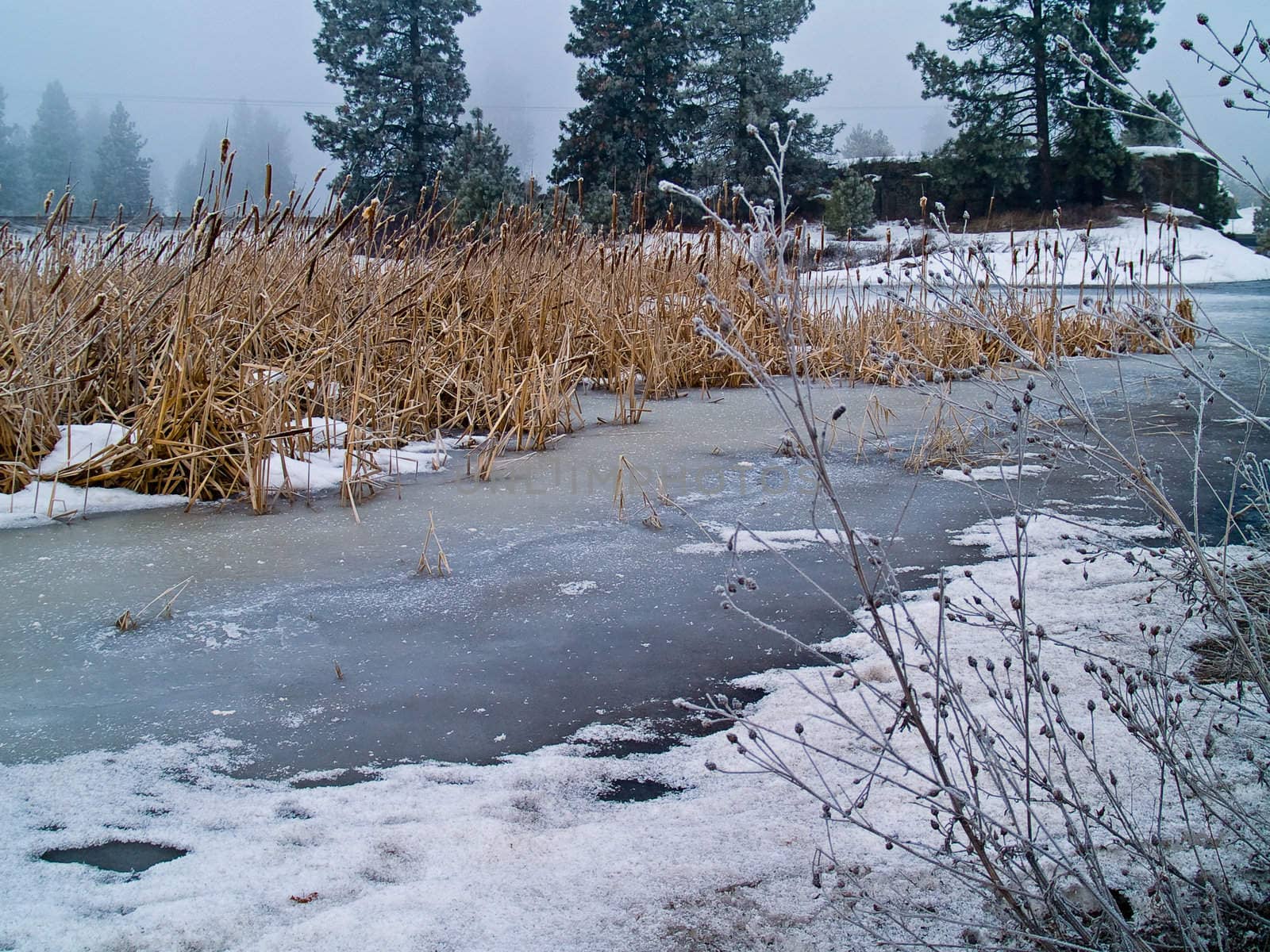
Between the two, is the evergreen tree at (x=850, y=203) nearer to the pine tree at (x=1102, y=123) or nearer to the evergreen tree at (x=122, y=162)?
the pine tree at (x=1102, y=123)

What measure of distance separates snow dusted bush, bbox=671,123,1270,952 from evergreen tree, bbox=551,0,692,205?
20558 mm

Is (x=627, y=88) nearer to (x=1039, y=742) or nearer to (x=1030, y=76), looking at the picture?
(x=1030, y=76)

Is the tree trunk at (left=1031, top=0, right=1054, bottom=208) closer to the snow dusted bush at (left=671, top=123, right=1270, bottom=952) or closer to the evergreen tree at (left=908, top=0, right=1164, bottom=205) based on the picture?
the evergreen tree at (left=908, top=0, right=1164, bottom=205)

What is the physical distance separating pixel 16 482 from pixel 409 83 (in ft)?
68.1

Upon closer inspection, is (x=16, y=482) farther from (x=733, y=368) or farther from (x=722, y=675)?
(x=733, y=368)

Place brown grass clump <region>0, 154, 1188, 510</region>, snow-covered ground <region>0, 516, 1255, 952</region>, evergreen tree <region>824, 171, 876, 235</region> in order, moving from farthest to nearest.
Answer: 1. evergreen tree <region>824, 171, 876, 235</region>
2. brown grass clump <region>0, 154, 1188, 510</region>
3. snow-covered ground <region>0, 516, 1255, 952</region>

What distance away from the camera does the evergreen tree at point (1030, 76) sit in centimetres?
1970

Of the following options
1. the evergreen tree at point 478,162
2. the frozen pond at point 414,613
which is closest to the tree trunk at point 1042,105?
the evergreen tree at point 478,162

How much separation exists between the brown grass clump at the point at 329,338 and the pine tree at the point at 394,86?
16585 mm

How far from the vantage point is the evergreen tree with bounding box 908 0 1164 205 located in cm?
1970

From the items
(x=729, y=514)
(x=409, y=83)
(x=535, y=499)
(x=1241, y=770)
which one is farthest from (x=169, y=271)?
(x=409, y=83)

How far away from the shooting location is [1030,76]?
20859 millimetres

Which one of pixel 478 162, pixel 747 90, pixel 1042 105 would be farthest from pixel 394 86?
pixel 1042 105

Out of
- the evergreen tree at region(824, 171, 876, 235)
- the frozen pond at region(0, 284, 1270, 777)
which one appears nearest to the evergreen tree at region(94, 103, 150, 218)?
the evergreen tree at region(824, 171, 876, 235)
